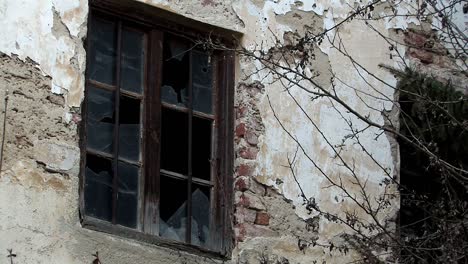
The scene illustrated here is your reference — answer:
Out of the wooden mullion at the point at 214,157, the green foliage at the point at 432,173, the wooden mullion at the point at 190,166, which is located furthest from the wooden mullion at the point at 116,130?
the green foliage at the point at 432,173

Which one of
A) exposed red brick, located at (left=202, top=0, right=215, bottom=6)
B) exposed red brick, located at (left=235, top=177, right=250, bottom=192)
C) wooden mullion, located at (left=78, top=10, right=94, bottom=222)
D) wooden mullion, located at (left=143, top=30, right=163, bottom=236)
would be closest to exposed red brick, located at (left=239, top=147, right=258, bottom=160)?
exposed red brick, located at (left=235, top=177, right=250, bottom=192)

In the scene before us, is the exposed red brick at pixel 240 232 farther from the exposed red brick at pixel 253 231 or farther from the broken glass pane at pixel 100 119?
the broken glass pane at pixel 100 119

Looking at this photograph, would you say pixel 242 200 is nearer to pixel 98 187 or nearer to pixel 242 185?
pixel 242 185

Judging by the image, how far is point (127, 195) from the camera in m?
7.35

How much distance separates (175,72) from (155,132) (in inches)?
16.7

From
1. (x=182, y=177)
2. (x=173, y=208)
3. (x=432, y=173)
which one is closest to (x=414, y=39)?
(x=432, y=173)

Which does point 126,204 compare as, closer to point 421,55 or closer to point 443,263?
point 443,263

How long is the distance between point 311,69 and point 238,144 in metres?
0.70

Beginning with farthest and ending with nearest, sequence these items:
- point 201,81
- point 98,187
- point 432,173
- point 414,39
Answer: point 414,39 → point 432,173 → point 201,81 → point 98,187

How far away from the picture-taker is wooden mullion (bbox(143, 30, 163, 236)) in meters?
7.38

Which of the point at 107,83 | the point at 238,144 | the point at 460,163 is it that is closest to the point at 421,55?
the point at 460,163

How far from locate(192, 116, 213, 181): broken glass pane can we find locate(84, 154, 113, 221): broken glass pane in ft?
1.85

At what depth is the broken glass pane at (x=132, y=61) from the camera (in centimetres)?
754

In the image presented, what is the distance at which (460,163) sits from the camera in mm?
8078
